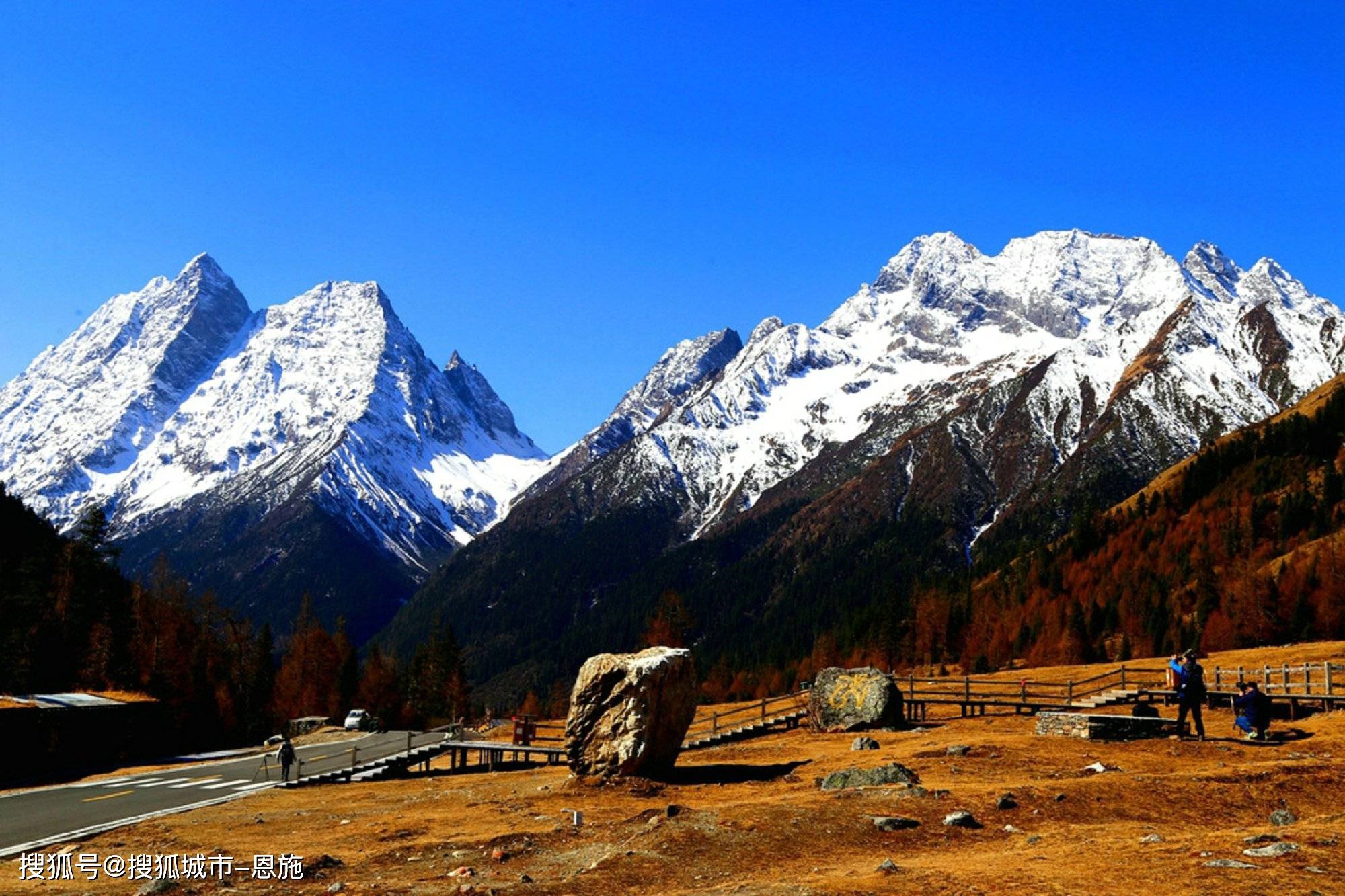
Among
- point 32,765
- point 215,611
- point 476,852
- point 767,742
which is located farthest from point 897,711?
point 215,611

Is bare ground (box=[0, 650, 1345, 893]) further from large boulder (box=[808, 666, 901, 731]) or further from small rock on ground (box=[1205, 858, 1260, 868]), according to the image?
large boulder (box=[808, 666, 901, 731])

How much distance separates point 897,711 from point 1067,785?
75.6 feet

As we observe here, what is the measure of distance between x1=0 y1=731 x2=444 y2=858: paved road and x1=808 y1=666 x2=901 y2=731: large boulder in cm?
2289

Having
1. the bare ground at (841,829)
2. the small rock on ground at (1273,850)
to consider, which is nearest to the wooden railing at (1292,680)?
the bare ground at (841,829)

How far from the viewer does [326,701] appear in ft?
394

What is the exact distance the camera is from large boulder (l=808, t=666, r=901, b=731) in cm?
4950

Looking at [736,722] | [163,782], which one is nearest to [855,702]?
[736,722]

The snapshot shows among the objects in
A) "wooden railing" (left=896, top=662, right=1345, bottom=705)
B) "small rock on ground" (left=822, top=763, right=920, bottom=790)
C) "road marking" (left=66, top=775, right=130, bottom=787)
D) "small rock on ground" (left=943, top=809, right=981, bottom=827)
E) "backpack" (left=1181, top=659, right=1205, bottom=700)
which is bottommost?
"road marking" (left=66, top=775, right=130, bottom=787)

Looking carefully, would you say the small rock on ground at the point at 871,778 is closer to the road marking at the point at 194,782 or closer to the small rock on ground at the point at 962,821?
the small rock on ground at the point at 962,821

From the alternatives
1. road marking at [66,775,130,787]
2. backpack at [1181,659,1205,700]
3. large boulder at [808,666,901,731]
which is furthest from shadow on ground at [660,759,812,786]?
road marking at [66,775,130,787]

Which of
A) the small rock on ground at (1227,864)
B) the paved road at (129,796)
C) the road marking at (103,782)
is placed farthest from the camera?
the road marking at (103,782)

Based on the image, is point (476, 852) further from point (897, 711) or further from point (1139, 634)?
point (1139, 634)

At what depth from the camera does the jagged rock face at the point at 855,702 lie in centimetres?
4950

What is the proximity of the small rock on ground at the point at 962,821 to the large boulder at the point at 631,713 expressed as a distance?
12.5m
